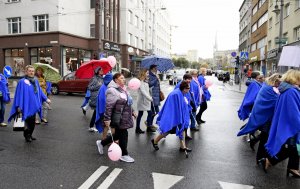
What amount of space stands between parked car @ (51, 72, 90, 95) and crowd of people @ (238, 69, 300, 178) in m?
14.0

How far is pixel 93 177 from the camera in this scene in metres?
4.91

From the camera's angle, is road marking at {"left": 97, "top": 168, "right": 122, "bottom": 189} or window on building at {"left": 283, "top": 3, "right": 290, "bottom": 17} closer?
road marking at {"left": 97, "top": 168, "right": 122, "bottom": 189}

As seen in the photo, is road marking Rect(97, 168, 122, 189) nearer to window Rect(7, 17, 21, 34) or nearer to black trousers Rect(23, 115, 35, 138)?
black trousers Rect(23, 115, 35, 138)

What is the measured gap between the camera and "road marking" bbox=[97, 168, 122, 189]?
456 centimetres

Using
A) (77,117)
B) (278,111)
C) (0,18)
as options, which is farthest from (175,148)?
(0,18)

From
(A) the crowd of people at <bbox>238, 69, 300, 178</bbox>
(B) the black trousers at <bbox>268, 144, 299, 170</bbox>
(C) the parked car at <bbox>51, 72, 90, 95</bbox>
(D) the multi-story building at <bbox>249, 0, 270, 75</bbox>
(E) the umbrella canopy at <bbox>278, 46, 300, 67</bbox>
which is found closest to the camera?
(A) the crowd of people at <bbox>238, 69, 300, 178</bbox>

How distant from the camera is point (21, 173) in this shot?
5.04 meters

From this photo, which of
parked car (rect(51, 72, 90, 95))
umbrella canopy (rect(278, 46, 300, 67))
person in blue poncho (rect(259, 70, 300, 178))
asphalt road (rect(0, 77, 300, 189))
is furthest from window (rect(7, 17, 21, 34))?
person in blue poncho (rect(259, 70, 300, 178))

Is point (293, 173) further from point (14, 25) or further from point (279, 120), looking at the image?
point (14, 25)

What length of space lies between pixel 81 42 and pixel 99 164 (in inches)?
1149

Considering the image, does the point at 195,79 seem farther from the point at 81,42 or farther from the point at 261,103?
the point at 81,42

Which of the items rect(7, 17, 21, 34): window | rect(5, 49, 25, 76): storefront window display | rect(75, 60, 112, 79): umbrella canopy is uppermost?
rect(7, 17, 21, 34): window

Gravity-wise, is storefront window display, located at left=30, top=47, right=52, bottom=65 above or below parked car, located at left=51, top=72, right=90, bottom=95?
above

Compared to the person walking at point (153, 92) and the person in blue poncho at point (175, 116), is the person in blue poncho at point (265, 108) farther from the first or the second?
the person walking at point (153, 92)
